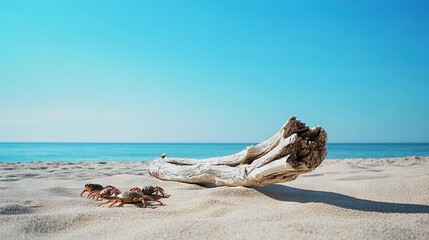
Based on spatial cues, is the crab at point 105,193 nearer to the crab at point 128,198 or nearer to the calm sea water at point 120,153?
the crab at point 128,198

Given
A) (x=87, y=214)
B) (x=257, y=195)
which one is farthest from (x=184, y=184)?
(x=87, y=214)

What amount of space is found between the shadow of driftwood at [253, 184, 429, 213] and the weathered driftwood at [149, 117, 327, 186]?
0.40m

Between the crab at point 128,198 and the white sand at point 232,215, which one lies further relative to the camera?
the crab at point 128,198

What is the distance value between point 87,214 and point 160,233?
101cm

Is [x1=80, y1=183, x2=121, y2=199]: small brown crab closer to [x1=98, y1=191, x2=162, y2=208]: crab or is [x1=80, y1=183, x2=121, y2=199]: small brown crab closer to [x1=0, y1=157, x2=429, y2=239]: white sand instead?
[x1=0, y1=157, x2=429, y2=239]: white sand

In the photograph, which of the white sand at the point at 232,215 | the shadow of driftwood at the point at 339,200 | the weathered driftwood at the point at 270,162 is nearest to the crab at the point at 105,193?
the white sand at the point at 232,215

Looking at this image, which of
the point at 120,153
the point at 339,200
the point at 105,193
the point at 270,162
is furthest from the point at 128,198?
the point at 120,153

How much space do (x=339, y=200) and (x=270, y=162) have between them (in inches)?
37.3

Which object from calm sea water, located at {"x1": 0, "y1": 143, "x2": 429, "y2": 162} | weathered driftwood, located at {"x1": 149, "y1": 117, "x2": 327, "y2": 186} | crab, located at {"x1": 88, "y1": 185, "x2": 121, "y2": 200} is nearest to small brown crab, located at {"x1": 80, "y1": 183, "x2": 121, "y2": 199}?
crab, located at {"x1": 88, "y1": 185, "x2": 121, "y2": 200}

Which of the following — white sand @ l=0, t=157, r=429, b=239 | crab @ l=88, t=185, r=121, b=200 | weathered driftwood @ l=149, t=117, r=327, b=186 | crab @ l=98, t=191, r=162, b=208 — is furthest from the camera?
crab @ l=88, t=185, r=121, b=200

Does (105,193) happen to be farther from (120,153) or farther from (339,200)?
(120,153)

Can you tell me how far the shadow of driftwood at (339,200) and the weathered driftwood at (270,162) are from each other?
401 mm

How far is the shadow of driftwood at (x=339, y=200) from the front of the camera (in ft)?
9.98

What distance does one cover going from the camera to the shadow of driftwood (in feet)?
9.98
